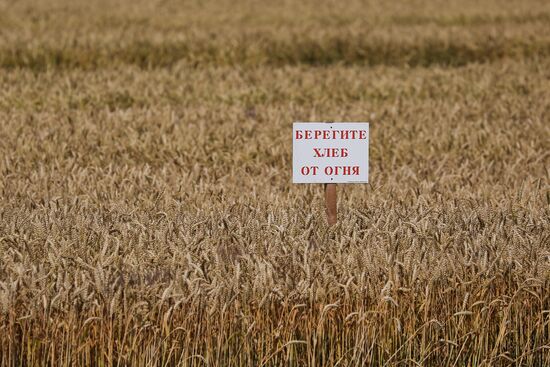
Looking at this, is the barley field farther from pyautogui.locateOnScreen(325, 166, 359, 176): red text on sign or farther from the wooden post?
pyautogui.locateOnScreen(325, 166, 359, 176): red text on sign

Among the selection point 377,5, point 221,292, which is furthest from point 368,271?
point 377,5

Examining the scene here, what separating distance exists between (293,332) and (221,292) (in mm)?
354

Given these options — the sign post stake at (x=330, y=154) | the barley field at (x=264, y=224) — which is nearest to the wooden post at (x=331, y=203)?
the sign post stake at (x=330, y=154)

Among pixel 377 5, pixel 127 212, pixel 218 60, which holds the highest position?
pixel 377 5

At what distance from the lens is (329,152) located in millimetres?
5262

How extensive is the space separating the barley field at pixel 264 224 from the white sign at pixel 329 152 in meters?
0.23

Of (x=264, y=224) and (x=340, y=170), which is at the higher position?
(x=340, y=170)

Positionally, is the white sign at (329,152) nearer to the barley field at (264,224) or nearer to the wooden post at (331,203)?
the wooden post at (331,203)

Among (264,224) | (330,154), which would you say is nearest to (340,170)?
(330,154)

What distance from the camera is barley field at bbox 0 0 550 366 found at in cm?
409

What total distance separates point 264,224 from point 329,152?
60 centimetres

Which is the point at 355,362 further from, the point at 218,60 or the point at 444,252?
the point at 218,60

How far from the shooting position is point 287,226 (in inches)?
197

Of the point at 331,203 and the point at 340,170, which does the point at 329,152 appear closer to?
the point at 340,170
